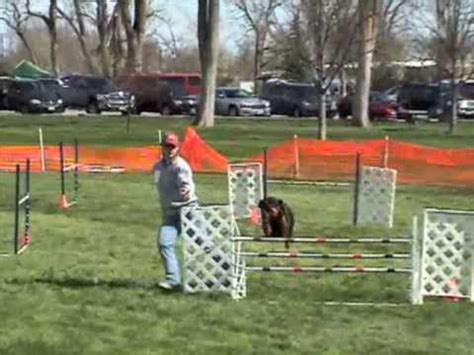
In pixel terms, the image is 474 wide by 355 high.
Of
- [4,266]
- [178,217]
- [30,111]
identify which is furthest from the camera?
[30,111]

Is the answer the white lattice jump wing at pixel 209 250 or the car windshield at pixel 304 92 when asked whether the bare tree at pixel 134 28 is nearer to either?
the car windshield at pixel 304 92

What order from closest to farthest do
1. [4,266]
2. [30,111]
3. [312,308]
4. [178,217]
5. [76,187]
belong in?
1. [312,308]
2. [178,217]
3. [4,266]
4. [76,187]
5. [30,111]

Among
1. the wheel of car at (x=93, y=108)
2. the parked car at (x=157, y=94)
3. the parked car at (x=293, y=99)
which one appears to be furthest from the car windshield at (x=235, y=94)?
the wheel of car at (x=93, y=108)

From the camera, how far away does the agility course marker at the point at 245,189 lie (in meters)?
21.1

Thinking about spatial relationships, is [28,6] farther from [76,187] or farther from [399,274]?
[399,274]

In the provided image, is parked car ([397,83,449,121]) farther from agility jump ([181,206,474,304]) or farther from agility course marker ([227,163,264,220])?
agility jump ([181,206,474,304])

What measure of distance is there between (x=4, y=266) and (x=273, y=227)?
3.90 meters

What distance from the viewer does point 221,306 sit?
1266 centimetres

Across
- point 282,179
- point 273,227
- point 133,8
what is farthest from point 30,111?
point 273,227

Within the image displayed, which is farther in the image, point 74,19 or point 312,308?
point 74,19

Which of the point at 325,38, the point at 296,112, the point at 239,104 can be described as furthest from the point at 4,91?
the point at 325,38

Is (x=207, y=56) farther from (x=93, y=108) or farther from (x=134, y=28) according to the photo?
(x=134, y=28)

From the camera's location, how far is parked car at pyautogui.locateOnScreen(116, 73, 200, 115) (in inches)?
2502

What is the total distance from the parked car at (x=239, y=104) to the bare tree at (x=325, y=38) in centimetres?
2238
